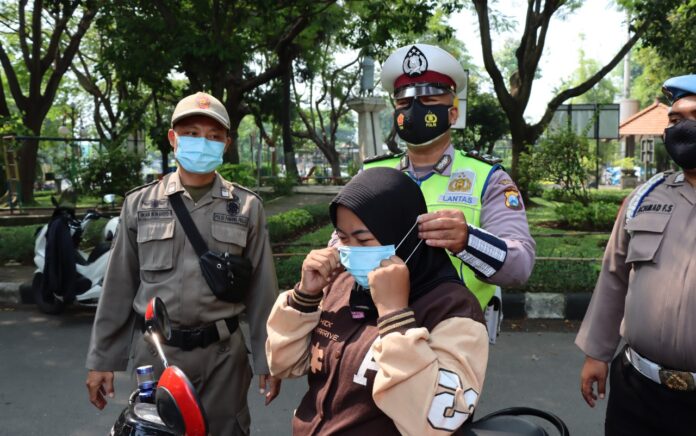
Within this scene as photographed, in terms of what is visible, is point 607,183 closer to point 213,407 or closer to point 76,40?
point 76,40

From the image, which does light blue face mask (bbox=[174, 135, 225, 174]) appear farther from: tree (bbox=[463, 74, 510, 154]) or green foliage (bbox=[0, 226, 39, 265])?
tree (bbox=[463, 74, 510, 154])

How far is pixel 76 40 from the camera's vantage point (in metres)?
15.0

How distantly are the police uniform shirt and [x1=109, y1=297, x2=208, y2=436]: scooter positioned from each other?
0.93 m

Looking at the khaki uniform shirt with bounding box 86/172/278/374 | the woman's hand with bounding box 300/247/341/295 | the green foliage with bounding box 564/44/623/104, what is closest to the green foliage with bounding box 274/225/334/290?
the khaki uniform shirt with bounding box 86/172/278/374

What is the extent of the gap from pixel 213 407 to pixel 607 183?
129ft

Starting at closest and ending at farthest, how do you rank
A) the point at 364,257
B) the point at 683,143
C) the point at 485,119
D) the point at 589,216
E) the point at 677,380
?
the point at 364,257, the point at 677,380, the point at 683,143, the point at 589,216, the point at 485,119

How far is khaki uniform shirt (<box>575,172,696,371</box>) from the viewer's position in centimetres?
193

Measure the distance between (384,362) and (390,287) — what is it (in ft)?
0.55

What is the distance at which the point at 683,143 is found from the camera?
2045 millimetres

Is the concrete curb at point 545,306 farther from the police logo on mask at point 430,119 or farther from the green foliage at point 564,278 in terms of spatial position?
the police logo on mask at point 430,119

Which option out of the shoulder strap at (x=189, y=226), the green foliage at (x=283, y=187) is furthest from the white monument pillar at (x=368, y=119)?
the shoulder strap at (x=189, y=226)

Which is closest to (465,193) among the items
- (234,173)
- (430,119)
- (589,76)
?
(430,119)

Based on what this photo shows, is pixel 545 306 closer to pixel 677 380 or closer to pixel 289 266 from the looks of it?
pixel 289 266

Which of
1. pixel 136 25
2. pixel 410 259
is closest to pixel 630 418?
pixel 410 259
